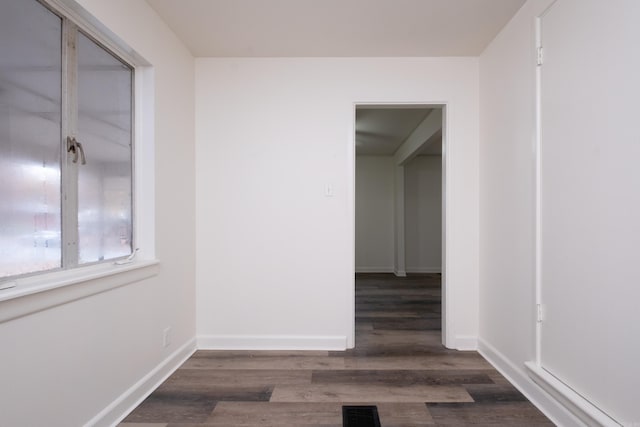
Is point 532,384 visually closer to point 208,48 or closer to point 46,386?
point 46,386

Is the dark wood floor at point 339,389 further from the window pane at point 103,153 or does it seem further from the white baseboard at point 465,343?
the window pane at point 103,153

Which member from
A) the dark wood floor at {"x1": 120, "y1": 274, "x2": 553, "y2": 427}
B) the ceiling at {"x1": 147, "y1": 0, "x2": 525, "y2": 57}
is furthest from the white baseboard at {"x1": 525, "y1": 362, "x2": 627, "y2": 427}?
the ceiling at {"x1": 147, "y1": 0, "x2": 525, "y2": 57}

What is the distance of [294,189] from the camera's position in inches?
97.3

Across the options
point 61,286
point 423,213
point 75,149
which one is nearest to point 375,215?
point 423,213

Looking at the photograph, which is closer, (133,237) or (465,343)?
(133,237)

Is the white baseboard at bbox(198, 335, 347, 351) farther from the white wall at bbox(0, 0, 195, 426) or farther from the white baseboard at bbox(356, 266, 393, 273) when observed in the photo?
the white baseboard at bbox(356, 266, 393, 273)

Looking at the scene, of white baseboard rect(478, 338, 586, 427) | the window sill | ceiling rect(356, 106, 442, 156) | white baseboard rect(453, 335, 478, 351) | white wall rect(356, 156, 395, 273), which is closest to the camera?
the window sill

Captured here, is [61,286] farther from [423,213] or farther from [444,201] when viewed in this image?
→ [423,213]

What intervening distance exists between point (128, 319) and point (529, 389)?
2.42m

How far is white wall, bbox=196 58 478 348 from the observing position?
96.7 inches

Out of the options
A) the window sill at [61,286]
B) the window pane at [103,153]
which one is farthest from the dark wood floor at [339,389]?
the window pane at [103,153]

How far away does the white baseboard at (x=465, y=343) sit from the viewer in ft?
7.98

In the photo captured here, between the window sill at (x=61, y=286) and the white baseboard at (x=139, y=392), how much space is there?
62cm

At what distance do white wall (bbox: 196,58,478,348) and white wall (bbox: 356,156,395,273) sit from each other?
3.75 metres
